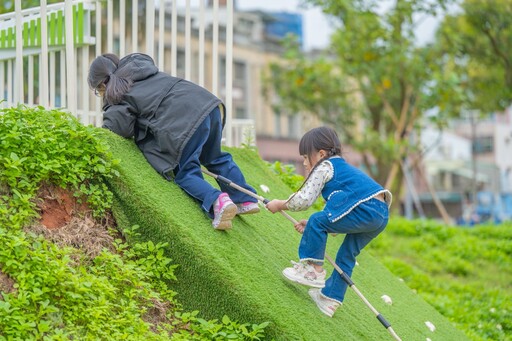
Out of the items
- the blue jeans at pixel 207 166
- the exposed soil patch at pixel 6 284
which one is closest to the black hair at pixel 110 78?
the blue jeans at pixel 207 166

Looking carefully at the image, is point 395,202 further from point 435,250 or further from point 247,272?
point 247,272

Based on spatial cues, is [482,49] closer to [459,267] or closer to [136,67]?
[459,267]

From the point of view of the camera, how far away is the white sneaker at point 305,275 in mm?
5086

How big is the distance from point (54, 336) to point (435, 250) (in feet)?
29.8

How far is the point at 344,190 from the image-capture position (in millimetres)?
5086

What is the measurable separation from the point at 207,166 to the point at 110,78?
0.86 meters

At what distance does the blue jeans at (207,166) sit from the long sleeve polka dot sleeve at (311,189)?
467 millimetres

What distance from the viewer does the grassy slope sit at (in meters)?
4.57

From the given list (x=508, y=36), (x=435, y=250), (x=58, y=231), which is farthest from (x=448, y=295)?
(x=508, y=36)

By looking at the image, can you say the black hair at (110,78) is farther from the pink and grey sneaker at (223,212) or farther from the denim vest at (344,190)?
Result: the denim vest at (344,190)

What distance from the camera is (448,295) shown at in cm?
1012

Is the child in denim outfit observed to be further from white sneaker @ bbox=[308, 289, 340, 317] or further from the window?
the window

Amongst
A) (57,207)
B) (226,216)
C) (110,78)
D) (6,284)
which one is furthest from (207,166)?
(6,284)

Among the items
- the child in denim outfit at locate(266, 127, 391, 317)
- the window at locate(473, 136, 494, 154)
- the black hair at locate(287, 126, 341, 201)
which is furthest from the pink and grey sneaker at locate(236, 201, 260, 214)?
the window at locate(473, 136, 494, 154)
